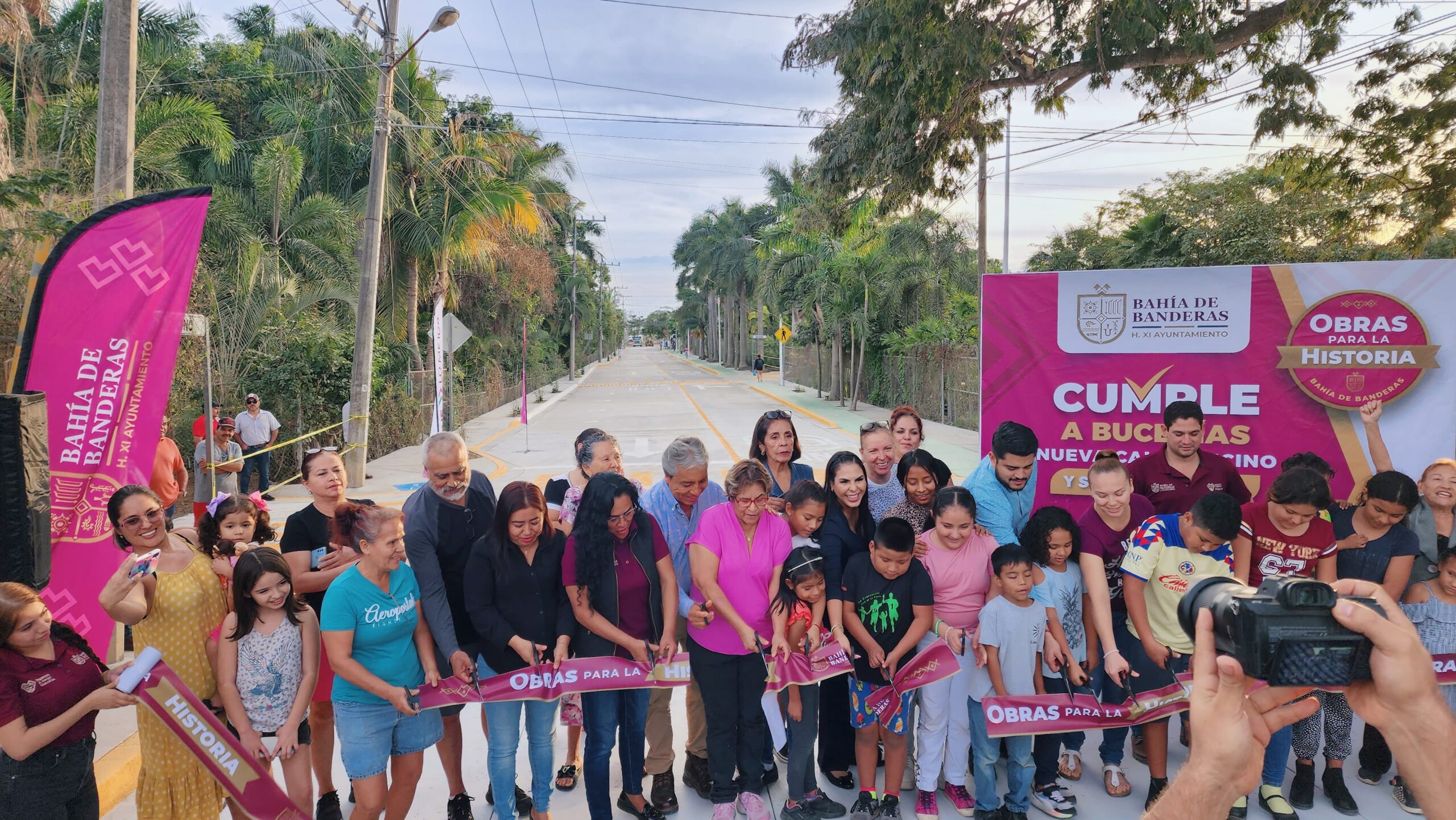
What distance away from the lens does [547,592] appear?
12.5ft

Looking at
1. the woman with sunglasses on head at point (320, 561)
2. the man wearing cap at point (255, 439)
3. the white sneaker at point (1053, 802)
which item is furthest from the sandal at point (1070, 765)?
the man wearing cap at point (255, 439)

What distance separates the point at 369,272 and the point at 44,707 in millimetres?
11046

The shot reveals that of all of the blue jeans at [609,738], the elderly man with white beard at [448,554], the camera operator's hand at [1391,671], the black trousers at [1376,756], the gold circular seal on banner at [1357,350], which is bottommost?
the black trousers at [1376,756]

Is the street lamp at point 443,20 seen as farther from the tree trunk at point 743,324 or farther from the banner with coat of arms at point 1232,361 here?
the tree trunk at point 743,324

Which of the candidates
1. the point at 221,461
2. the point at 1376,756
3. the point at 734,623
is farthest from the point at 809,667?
the point at 221,461

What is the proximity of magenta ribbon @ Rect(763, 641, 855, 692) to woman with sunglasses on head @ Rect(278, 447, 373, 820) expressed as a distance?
202 cm

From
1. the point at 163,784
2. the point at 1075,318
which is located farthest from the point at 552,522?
the point at 1075,318

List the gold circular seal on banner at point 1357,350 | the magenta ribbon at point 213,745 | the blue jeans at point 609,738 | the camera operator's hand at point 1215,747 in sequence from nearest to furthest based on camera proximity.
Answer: the camera operator's hand at point 1215,747, the magenta ribbon at point 213,745, the blue jeans at point 609,738, the gold circular seal on banner at point 1357,350

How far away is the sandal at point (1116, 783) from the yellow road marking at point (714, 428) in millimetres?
11386

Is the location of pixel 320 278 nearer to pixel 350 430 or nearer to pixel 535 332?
pixel 350 430

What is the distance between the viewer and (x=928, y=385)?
77.5 feet

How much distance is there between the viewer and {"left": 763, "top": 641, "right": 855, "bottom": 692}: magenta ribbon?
3.78m

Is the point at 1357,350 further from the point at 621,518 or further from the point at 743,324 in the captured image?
the point at 743,324

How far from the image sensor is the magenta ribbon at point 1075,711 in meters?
3.82
